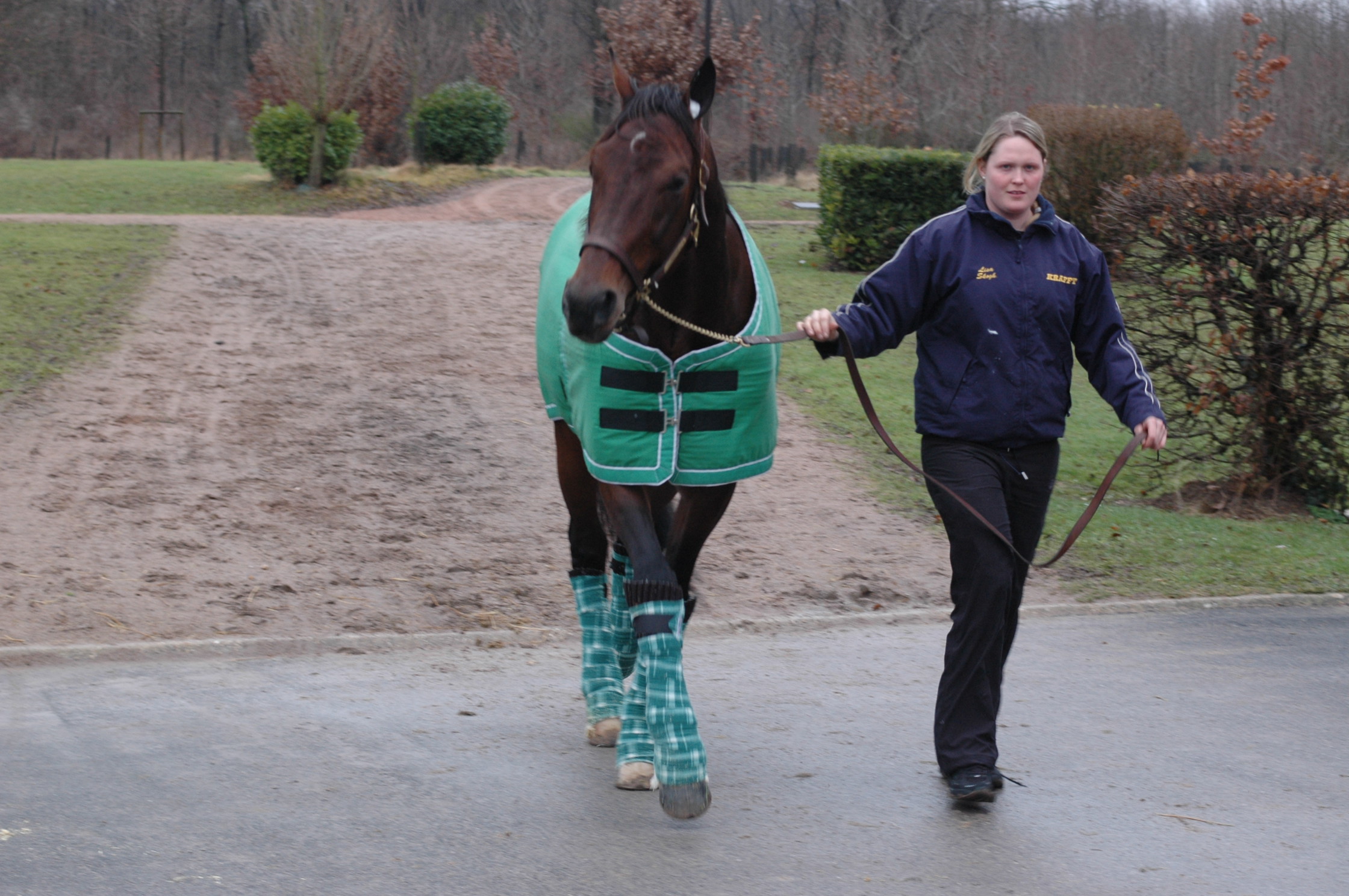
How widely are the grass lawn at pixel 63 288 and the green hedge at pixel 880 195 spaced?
302 inches

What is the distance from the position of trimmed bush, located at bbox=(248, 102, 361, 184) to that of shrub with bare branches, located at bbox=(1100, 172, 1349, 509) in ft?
47.8

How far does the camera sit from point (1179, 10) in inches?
1791

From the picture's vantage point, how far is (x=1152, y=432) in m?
3.97

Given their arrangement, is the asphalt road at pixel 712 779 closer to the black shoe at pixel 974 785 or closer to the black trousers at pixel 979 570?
the black shoe at pixel 974 785

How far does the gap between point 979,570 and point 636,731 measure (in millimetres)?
1217

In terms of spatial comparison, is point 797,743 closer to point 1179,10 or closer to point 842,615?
point 842,615

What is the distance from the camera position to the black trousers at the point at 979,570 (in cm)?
405

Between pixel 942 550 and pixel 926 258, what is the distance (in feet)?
12.0

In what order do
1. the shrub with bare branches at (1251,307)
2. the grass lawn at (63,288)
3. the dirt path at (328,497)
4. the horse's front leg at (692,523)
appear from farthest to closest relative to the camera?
the grass lawn at (63,288)
the shrub with bare branches at (1251,307)
the dirt path at (328,497)
the horse's front leg at (692,523)

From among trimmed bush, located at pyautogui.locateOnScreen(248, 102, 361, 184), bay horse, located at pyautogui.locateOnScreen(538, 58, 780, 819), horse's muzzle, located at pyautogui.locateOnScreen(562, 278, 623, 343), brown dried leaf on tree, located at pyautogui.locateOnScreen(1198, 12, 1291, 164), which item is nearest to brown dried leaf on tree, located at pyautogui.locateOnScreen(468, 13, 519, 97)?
trimmed bush, located at pyautogui.locateOnScreen(248, 102, 361, 184)

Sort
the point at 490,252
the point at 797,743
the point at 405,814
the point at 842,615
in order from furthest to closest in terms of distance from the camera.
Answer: the point at 490,252 → the point at 842,615 → the point at 797,743 → the point at 405,814

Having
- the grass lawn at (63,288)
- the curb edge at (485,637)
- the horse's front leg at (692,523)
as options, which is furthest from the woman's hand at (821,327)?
the grass lawn at (63,288)

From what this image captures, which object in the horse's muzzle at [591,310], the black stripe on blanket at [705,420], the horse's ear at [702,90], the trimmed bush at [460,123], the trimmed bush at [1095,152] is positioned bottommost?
the black stripe on blanket at [705,420]

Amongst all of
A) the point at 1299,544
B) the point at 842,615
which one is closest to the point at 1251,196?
the point at 1299,544
